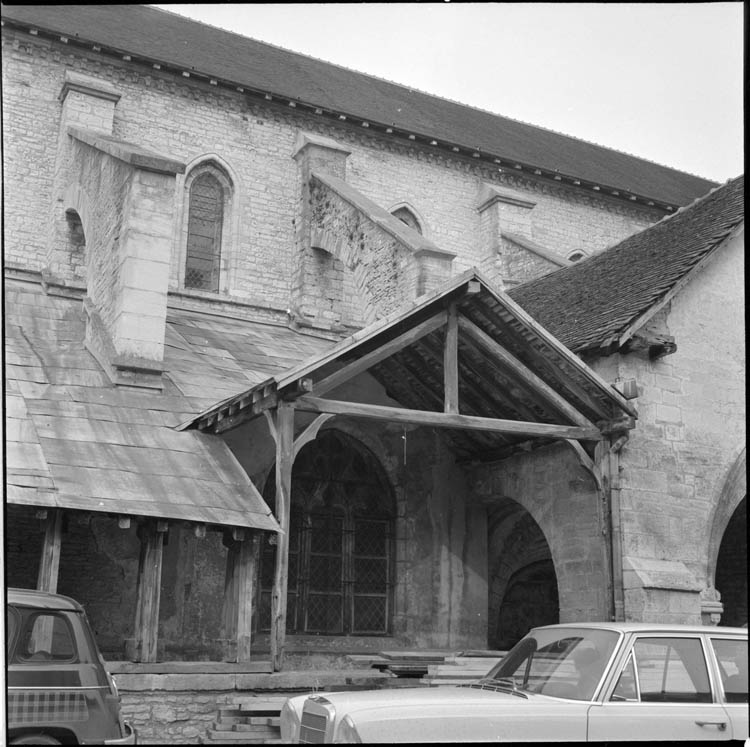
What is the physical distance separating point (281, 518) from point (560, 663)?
434 cm

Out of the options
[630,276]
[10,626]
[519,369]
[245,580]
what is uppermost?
[630,276]

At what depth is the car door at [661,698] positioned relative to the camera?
6.09m

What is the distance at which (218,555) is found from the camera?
12.1m

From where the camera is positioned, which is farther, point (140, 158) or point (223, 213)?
point (223, 213)

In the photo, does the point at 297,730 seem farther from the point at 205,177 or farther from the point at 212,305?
the point at 205,177

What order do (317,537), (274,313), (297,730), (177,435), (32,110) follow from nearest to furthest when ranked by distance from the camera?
(297,730) → (177,435) → (317,537) → (32,110) → (274,313)

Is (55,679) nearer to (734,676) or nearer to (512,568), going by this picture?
(734,676)

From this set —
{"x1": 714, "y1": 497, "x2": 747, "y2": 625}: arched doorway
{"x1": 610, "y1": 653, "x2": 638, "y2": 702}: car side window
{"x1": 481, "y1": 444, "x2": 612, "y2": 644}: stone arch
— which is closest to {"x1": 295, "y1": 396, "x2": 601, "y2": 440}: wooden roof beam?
{"x1": 481, "y1": 444, "x2": 612, "y2": 644}: stone arch

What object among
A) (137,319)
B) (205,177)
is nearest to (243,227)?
(205,177)

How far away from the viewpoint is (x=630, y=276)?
13.8 m

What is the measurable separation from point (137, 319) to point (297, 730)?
702 centimetres

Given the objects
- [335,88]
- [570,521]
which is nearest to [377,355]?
[570,521]

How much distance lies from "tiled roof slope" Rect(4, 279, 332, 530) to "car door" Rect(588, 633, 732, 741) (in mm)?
4690

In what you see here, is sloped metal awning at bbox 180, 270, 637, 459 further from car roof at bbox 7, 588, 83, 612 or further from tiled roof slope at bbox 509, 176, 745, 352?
car roof at bbox 7, 588, 83, 612
